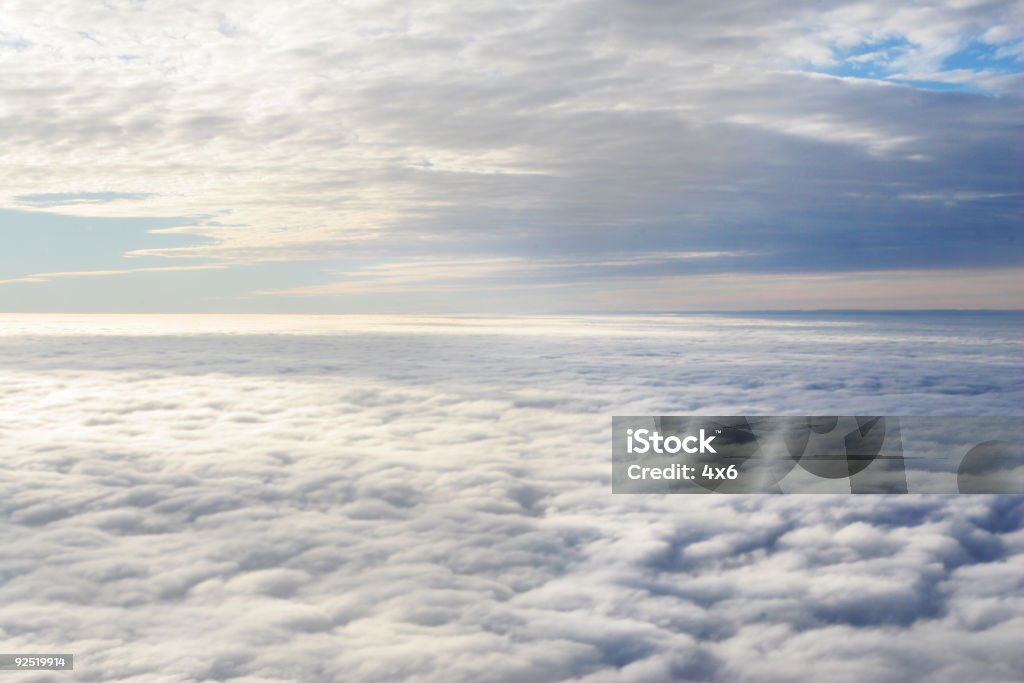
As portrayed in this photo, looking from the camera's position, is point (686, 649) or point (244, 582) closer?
point (686, 649)

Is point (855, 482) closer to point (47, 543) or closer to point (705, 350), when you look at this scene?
point (47, 543)

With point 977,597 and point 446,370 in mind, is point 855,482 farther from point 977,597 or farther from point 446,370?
point 446,370

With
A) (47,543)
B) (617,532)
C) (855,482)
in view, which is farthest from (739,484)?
(47,543)

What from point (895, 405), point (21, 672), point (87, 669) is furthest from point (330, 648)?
point (895, 405)

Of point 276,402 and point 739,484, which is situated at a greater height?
point 276,402

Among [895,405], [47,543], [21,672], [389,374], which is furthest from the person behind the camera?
[389,374]

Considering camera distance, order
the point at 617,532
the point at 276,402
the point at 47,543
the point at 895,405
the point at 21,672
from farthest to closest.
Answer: the point at 276,402
the point at 895,405
the point at 617,532
the point at 47,543
the point at 21,672
